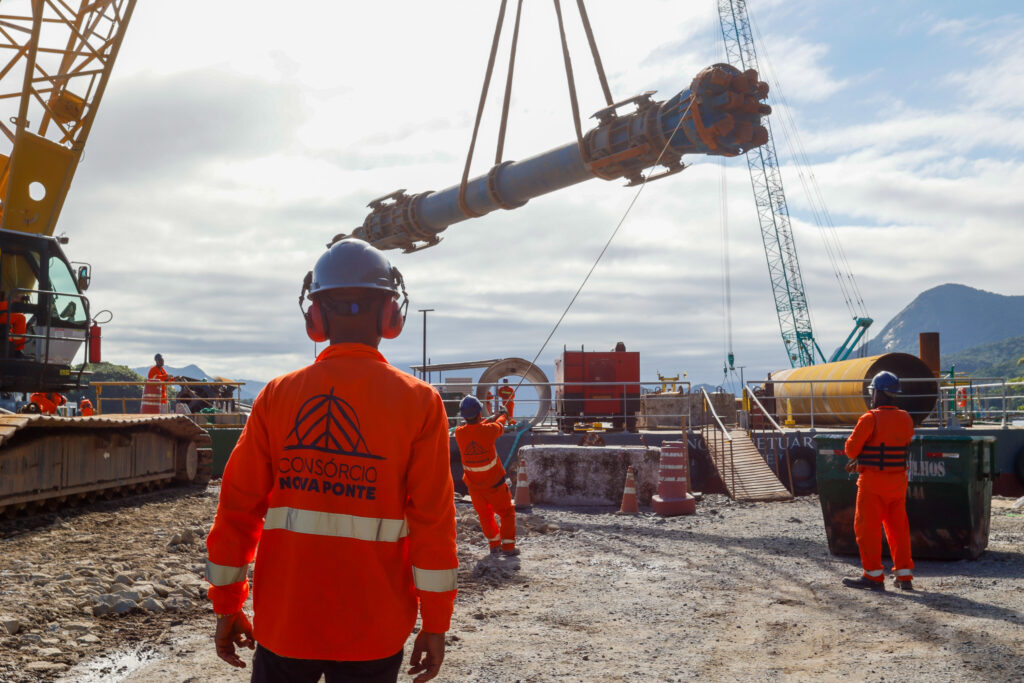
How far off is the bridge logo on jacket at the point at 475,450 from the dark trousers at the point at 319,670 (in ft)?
22.7

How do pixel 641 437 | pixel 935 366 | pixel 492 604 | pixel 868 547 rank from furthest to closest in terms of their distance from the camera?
pixel 935 366 → pixel 641 437 → pixel 868 547 → pixel 492 604

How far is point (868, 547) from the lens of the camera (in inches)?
307

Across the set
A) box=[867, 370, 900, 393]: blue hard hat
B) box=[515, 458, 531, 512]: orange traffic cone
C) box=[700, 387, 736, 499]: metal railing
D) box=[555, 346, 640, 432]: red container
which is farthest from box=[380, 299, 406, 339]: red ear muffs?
box=[555, 346, 640, 432]: red container

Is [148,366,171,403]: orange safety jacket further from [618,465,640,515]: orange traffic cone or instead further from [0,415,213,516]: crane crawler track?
[618,465,640,515]: orange traffic cone

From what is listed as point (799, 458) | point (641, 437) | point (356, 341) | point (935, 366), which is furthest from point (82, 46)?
point (935, 366)

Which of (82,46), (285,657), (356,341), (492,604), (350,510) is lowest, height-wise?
(492,604)

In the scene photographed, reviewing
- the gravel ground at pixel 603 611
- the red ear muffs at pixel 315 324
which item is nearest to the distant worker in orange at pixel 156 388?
the gravel ground at pixel 603 611

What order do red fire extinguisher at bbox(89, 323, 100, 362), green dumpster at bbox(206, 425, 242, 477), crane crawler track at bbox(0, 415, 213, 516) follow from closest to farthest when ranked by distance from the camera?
crane crawler track at bbox(0, 415, 213, 516)
red fire extinguisher at bbox(89, 323, 100, 362)
green dumpster at bbox(206, 425, 242, 477)

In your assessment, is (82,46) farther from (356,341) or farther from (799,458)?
(356,341)

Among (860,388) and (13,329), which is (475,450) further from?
(860,388)

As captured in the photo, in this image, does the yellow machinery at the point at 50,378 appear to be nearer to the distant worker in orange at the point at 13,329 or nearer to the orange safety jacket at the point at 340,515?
the distant worker in orange at the point at 13,329

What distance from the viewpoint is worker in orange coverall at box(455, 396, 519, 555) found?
9.54 m

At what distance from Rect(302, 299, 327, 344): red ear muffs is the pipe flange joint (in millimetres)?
12278

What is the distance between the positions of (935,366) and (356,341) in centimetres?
2443
